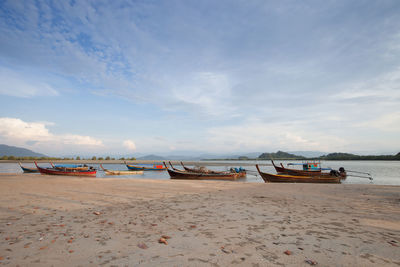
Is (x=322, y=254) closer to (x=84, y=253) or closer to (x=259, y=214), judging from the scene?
(x=259, y=214)

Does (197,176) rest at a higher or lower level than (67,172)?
lower

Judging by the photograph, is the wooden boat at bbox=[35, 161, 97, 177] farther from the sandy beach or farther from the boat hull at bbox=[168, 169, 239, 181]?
the sandy beach

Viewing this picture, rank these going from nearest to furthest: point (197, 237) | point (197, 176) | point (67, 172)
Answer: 1. point (197, 237)
2. point (197, 176)
3. point (67, 172)

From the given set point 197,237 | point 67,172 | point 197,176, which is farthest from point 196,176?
point 197,237

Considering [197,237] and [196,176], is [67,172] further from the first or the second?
[197,237]

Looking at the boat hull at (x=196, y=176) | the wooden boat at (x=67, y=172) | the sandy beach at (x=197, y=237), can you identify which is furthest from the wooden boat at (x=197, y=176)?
the sandy beach at (x=197, y=237)

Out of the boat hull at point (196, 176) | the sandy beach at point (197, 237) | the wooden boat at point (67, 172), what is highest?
the sandy beach at point (197, 237)

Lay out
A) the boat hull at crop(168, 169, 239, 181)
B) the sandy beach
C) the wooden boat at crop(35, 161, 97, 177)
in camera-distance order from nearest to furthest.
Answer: the sandy beach
the boat hull at crop(168, 169, 239, 181)
the wooden boat at crop(35, 161, 97, 177)

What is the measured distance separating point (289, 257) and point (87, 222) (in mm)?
4938

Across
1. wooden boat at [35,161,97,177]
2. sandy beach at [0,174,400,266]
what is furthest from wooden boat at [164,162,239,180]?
sandy beach at [0,174,400,266]

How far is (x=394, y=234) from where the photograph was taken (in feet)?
15.0

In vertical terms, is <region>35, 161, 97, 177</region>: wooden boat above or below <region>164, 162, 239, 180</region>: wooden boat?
above

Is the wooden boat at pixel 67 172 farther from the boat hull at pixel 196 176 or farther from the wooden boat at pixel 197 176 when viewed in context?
the boat hull at pixel 196 176

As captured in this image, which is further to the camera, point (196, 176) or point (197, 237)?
point (196, 176)
